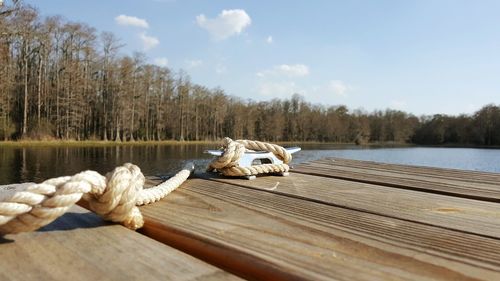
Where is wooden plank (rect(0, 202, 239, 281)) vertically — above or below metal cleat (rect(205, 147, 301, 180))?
below

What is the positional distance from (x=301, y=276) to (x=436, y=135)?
116573 mm

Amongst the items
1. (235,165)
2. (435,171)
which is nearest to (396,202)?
(235,165)

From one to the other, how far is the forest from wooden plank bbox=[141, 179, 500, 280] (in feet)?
106

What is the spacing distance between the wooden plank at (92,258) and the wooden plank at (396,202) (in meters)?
0.88

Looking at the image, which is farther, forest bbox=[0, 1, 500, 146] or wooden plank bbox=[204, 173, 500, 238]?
forest bbox=[0, 1, 500, 146]

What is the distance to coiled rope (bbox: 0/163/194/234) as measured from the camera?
0.98 metres

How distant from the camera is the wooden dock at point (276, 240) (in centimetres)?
90

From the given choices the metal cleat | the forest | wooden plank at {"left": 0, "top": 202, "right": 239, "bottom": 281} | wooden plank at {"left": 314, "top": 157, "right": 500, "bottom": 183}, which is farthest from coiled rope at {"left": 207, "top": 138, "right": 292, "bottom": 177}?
the forest

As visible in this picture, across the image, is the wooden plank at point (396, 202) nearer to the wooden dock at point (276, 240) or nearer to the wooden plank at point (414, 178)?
the wooden dock at point (276, 240)

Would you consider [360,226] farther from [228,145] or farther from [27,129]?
[27,129]

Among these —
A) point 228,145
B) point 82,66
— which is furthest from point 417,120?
point 228,145

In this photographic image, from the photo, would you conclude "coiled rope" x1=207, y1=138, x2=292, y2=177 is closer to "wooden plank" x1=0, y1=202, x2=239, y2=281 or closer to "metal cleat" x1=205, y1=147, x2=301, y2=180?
"metal cleat" x1=205, y1=147, x2=301, y2=180

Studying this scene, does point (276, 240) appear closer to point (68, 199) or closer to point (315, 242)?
point (315, 242)

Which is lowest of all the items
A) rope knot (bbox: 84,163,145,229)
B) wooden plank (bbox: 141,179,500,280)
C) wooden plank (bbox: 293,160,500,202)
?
wooden plank (bbox: 141,179,500,280)
